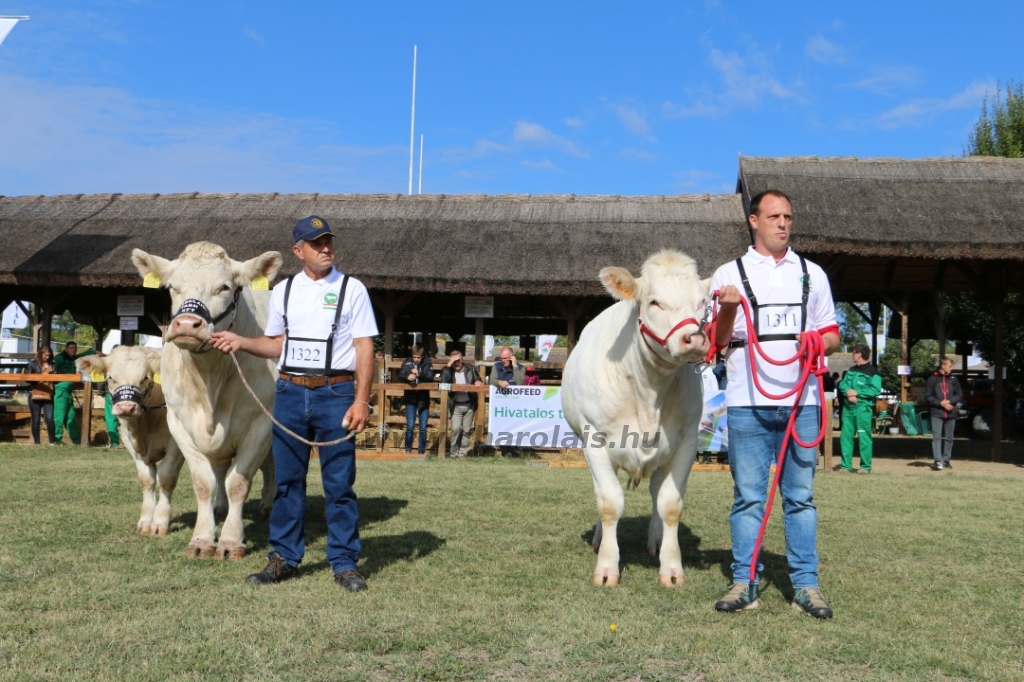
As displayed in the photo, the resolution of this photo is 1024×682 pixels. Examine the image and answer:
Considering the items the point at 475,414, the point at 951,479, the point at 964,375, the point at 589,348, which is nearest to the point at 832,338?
the point at 589,348

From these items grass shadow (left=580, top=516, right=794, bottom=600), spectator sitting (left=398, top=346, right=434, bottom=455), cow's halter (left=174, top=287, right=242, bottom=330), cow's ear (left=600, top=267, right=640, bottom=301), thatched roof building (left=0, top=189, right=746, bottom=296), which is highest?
thatched roof building (left=0, top=189, right=746, bottom=296)

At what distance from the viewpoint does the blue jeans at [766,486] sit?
15.0 ft

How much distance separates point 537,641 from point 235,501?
2769 mm

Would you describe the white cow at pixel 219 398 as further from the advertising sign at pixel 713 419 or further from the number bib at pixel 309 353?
the advertising sign at pixel 713 419

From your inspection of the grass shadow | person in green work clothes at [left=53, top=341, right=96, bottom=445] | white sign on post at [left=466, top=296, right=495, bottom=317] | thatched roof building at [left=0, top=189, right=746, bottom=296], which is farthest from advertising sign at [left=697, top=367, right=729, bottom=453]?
person in green work clothes at [left=53, top=341, right=96, bottom=445]

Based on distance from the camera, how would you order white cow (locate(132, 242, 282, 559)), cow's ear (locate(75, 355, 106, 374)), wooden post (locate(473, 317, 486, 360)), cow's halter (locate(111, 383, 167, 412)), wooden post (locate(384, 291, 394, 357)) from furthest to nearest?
wooden post (locate(473, 317, 486, 360))
wooden post (locate(384, 291, 394, 357))
cow's ear (locate(75, 355, 106, 374))
cow's halter (locate(111, 383, 167, 412))
white cow (locate(132, 242, 282, 559))

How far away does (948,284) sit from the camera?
18.2 meters

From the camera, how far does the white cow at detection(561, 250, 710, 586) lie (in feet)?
16.0

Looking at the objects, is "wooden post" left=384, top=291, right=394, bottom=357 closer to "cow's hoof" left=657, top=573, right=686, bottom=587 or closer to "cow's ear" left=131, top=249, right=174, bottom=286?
"cow's ear" left=131, top=249, right=174, bottom=286

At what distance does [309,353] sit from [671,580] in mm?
2533

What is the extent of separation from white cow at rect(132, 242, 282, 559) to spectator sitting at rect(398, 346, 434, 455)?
8197 mm

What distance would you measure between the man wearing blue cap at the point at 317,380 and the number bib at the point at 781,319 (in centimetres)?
224

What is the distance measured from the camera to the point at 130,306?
17328 mm

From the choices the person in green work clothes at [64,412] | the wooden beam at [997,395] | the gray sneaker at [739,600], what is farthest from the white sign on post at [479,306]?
the gray sneaker at [739,600]
